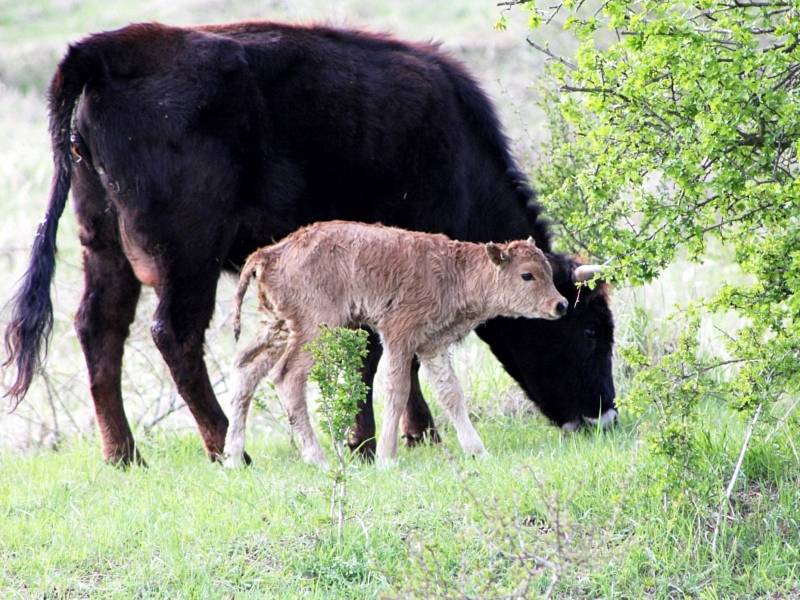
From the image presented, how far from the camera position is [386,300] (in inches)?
317

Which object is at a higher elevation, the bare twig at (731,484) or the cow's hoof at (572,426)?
the bare twig at (731,484)

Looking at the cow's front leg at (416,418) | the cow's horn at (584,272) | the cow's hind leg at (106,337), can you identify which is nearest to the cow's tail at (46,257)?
the cow's hind leg at (106,337)

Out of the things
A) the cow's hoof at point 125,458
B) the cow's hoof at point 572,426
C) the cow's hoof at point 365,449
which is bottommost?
the cow's hoof at point 125,458

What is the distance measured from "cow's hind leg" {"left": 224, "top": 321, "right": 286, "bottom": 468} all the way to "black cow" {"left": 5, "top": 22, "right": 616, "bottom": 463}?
0.99ft

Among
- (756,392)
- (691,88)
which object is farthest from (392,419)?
(691,88)

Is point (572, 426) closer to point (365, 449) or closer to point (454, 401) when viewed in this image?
point (454, 401)

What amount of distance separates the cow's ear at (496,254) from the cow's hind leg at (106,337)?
2324 mm

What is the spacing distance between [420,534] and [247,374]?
2113 millimetres

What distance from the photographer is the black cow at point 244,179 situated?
7930mm

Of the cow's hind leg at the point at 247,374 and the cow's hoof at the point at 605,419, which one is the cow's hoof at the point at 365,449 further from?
the cow's hoof at the point at 605,419

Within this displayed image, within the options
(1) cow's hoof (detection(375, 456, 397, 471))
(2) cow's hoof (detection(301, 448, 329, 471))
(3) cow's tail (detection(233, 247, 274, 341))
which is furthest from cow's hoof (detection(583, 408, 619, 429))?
(3) cow's tail (detection(233, 247, 274, 341))

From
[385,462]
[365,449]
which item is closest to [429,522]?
[385,462]

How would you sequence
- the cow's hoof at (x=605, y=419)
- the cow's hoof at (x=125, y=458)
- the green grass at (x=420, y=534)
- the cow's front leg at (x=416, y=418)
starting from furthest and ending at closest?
the cow's front leg at (x=416, y=418), the cow's hoof at (x=605, y=419), the cow's hoof at (x=125, y=458), the green grass at (x=420, y=534)

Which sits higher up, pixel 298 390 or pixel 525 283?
pixel 525 283
